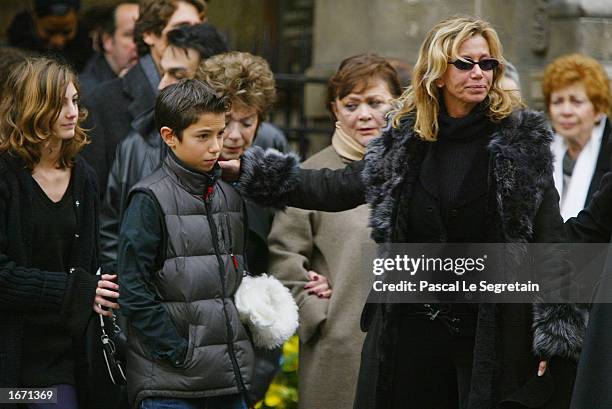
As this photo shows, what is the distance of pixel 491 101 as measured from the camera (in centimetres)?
495

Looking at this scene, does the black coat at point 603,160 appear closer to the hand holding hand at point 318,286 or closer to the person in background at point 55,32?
the hand holding hand at point 318,286

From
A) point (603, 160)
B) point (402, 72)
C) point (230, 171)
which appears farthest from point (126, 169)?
point (603, 160)

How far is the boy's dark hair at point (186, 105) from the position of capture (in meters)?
4.99

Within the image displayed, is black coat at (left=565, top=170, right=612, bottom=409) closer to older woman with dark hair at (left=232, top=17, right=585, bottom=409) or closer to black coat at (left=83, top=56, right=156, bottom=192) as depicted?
older woman with dark hair at (left=232, top=17, right=585, bottom=409)

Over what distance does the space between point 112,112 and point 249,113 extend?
91 centimetres

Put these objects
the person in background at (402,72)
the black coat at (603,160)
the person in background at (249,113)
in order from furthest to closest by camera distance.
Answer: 1. the black coat at (603,160)
2. the person in background at (402,72)
3. the person in background at (249,113)

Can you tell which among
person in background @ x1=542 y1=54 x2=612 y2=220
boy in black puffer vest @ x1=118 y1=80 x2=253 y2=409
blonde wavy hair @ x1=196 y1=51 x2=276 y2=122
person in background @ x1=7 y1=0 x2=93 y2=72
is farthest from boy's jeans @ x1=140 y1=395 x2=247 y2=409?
person in background @ x1=7 y1=0 x2=93 y2=72

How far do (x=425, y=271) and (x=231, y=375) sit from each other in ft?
2.69

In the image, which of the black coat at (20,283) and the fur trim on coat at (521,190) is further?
the black coat at (20,283)

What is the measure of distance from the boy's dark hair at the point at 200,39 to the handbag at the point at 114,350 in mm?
1549

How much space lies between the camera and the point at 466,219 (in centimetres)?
488

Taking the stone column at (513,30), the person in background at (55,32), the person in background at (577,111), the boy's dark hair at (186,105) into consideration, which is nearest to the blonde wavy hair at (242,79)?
the boy's dark hair at (186,105)

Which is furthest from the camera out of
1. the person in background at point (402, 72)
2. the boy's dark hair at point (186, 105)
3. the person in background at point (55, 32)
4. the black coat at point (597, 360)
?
the person in background at point (55, 32)

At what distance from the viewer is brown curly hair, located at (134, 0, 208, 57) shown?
655cm
